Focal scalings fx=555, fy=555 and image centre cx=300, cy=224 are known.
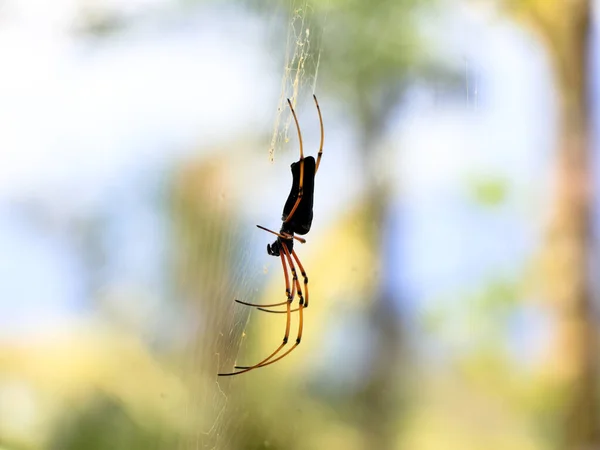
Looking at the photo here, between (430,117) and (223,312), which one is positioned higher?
(430,117)

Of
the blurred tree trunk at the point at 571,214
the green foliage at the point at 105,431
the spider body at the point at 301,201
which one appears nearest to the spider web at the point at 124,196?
the green foliage at the point at 105,431

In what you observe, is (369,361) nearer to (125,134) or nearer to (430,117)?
(430,117)

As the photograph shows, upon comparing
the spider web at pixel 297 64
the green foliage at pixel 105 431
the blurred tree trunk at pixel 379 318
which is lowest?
the green foliage at pixel 105 431

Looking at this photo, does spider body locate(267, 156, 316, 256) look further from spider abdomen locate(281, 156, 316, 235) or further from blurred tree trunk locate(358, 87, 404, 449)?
blurred tree trunk locate(358, 87, 404, 449)

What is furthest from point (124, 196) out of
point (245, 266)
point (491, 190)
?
point (491, 190)

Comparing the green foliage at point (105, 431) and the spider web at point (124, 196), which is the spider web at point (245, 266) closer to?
the spider web at point (124, 196)

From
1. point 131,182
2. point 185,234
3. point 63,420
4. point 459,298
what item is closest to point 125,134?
point 131,182

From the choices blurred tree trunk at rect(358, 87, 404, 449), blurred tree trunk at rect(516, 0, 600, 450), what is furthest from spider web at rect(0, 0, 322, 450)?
blurred tree trunk at rect(516, 0, 600, 450)
